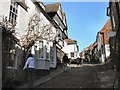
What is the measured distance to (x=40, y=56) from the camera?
2028cm

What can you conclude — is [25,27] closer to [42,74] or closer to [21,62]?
[21,62]

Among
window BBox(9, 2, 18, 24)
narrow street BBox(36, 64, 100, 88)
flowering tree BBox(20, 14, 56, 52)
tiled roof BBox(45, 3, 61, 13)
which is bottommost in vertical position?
narrow street BBox(36, 64, 100, 88)

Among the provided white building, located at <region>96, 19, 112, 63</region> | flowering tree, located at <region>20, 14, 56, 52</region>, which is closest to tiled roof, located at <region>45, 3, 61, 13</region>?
flowering tree, located at <region>20, 14, 56, 52</region>

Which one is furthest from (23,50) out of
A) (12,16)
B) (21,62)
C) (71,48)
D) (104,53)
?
(71,48)

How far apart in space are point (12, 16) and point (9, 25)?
191cm

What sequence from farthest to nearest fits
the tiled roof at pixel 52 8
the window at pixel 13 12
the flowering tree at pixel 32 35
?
the tiled roof at pixel 52 8 < the flowering tree at pixel 32 35 < the window at pixel 13 12

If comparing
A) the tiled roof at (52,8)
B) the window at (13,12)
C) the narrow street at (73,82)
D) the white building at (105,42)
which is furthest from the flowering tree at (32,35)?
the white building at (105,42)

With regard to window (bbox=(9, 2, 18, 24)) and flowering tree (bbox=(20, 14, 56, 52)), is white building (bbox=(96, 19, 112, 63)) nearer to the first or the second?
flowering tree (bbox=(20, 14, 56, 52))

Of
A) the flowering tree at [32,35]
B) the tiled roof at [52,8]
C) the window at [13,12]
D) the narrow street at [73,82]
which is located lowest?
the narrow street at [73,82]

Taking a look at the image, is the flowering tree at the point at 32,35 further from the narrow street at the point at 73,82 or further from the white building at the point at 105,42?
the white building at the point at 105,42

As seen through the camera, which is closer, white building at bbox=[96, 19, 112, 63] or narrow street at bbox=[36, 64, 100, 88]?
narrow street at bbox=[36, 64, 100, 88]

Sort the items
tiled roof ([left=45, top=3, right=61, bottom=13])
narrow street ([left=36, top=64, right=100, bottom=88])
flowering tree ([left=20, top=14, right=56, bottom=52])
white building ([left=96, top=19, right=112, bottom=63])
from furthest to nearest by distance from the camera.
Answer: white building ([left=96, top=19, right=112, bottom=63]) → tiled roof ([left=45, top=3, right=61, bottom=13]) → flowering tree ([left=20, top=14, right=56, bottom=52]) → narrow street ([left=36, top=64, right=100, bottom=88])

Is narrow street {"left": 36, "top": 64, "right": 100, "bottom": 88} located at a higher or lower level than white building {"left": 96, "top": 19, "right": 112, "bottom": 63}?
lower

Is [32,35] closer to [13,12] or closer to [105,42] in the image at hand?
[13,12]
